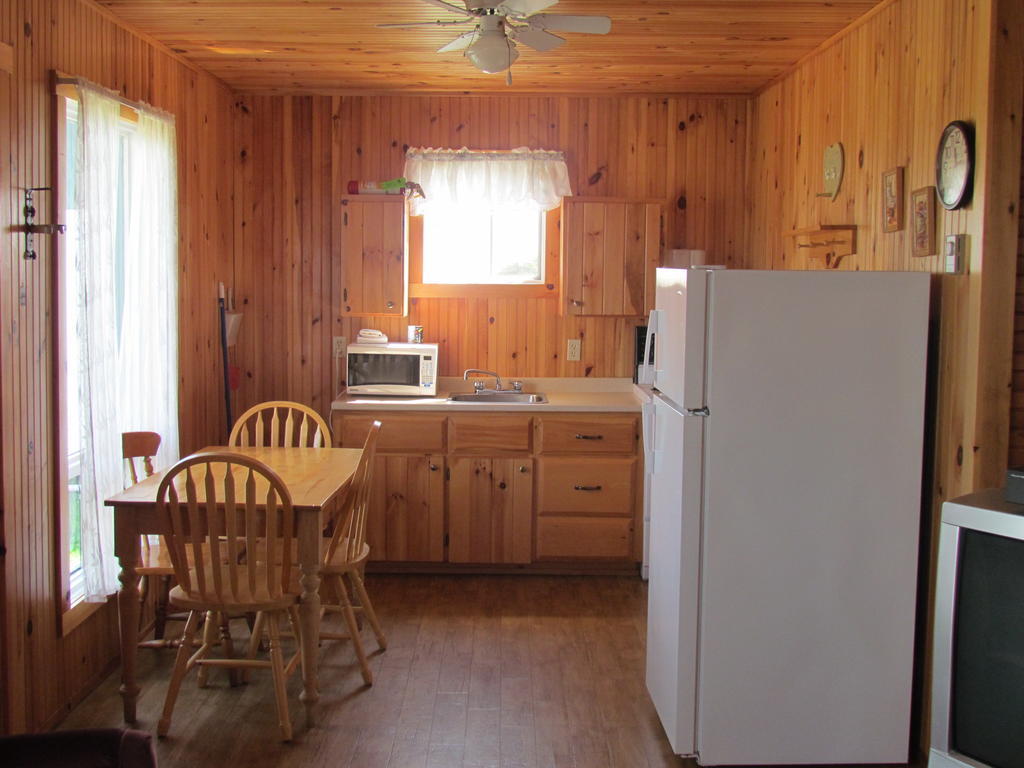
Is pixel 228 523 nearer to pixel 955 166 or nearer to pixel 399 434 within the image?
pixel 399 434

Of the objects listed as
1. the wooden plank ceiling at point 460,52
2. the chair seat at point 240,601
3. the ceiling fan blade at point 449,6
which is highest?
the wooden plank ceiling at point 460,52

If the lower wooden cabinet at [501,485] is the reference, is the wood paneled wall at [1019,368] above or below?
above

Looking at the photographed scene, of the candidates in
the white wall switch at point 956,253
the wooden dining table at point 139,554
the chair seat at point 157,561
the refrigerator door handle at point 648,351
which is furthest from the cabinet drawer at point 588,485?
the white wall switch at point 956,253

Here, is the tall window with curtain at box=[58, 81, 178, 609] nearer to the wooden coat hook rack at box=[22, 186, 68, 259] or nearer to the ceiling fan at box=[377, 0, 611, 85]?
the wooden coat hook rack at box=[22, 186, 68, 259]

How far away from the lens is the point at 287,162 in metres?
5.22

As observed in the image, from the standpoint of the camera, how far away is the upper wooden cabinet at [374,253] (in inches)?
197

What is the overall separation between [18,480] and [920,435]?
2708mm

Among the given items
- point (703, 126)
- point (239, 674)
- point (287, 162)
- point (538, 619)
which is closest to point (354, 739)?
point (239, 674)

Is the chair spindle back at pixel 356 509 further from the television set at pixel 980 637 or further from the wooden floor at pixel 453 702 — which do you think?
the television set at pixel 980 637

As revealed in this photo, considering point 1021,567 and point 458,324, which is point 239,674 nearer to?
point 458,324

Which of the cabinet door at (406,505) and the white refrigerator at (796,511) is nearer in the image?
the white refrigerator at (796,511)

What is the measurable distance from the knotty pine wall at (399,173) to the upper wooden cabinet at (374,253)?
0.77 feet

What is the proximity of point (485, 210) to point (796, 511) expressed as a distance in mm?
2865

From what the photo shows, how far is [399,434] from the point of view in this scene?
486 centimetres
